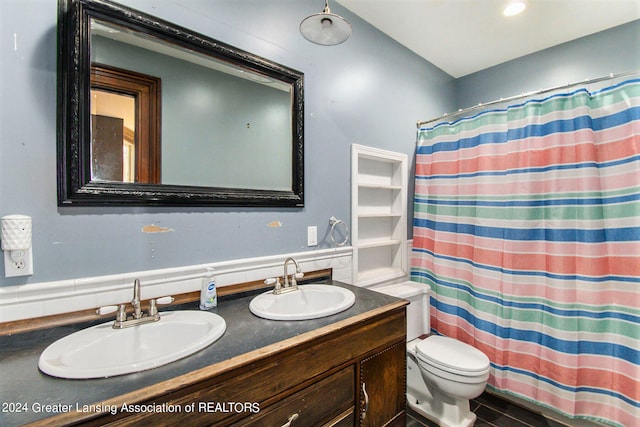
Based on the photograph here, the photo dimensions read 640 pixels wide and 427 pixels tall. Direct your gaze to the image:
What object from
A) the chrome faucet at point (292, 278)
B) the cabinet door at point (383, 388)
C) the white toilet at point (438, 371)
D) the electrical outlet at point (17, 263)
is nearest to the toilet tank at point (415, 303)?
the white toilet at point (438, 371)

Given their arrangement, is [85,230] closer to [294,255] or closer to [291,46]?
[294,255]

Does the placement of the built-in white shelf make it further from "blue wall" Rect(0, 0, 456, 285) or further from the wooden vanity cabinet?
the wooden vanity cabinet

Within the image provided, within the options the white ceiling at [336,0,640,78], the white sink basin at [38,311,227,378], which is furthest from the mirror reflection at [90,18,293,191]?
A: the white ceiling at [336,0,640,78]

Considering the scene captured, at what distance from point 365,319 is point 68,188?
124 centimetres

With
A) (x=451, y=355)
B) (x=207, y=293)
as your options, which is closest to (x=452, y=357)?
(x=451, y=355)

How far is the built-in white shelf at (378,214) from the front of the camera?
199 centimetres

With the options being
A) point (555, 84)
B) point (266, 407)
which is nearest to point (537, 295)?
point (266, 407)

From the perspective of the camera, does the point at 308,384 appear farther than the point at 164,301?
No

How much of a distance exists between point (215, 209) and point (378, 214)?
4.06ft

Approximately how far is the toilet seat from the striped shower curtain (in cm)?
30

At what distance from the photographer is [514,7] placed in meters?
1.89

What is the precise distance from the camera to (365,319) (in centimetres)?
117

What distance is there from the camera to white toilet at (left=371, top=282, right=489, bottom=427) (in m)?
Answer: 1.53

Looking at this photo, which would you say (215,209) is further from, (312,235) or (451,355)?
(451,355)
